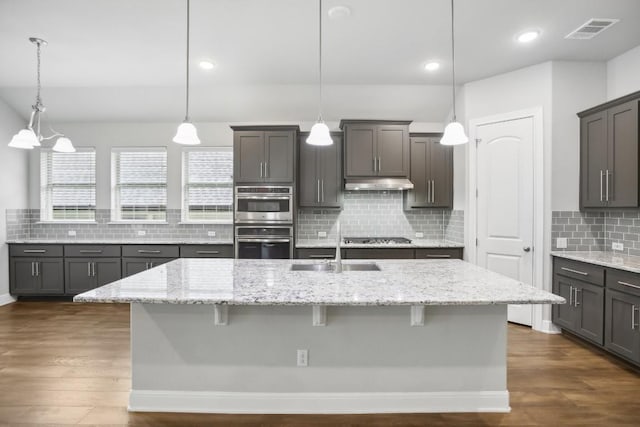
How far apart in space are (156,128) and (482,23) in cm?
466

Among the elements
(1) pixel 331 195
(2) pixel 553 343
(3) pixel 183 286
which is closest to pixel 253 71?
(1) pixel 331 195

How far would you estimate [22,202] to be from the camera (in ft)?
17.0

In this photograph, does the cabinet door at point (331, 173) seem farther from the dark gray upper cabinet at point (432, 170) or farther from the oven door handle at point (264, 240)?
the dark gray upper cabinet at point (432, 170)

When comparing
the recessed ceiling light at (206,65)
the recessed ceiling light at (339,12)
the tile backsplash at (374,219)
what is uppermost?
the recessed ceiling light at (206,65)

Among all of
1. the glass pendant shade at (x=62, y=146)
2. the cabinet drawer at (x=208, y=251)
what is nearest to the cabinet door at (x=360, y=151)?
the cabinet drawer at (x=208, y=251)

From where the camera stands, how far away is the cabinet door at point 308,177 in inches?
190

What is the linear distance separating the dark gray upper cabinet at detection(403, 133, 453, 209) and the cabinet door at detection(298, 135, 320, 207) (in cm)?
140

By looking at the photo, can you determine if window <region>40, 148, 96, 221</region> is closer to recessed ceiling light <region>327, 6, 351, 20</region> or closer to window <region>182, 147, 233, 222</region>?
window <region>182, 147, 233, 222</region>

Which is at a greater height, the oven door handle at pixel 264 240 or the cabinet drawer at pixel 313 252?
the oven door handle at pixel 264 240

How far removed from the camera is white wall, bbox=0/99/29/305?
484 centimetres

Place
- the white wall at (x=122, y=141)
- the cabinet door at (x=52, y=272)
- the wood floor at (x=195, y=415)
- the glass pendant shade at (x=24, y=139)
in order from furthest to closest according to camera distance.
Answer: the white wall at (x=122, y=141) → the cabinet door at (x=52, y=272) → the glass pendant shade at (x=24, y=139) → the wood floor at (x=195, y=415)

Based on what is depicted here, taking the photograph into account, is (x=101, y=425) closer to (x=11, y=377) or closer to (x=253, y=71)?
(x=11, y=377)

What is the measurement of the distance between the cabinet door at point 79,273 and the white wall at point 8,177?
865 mm

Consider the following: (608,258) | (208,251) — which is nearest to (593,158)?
(608,258)
